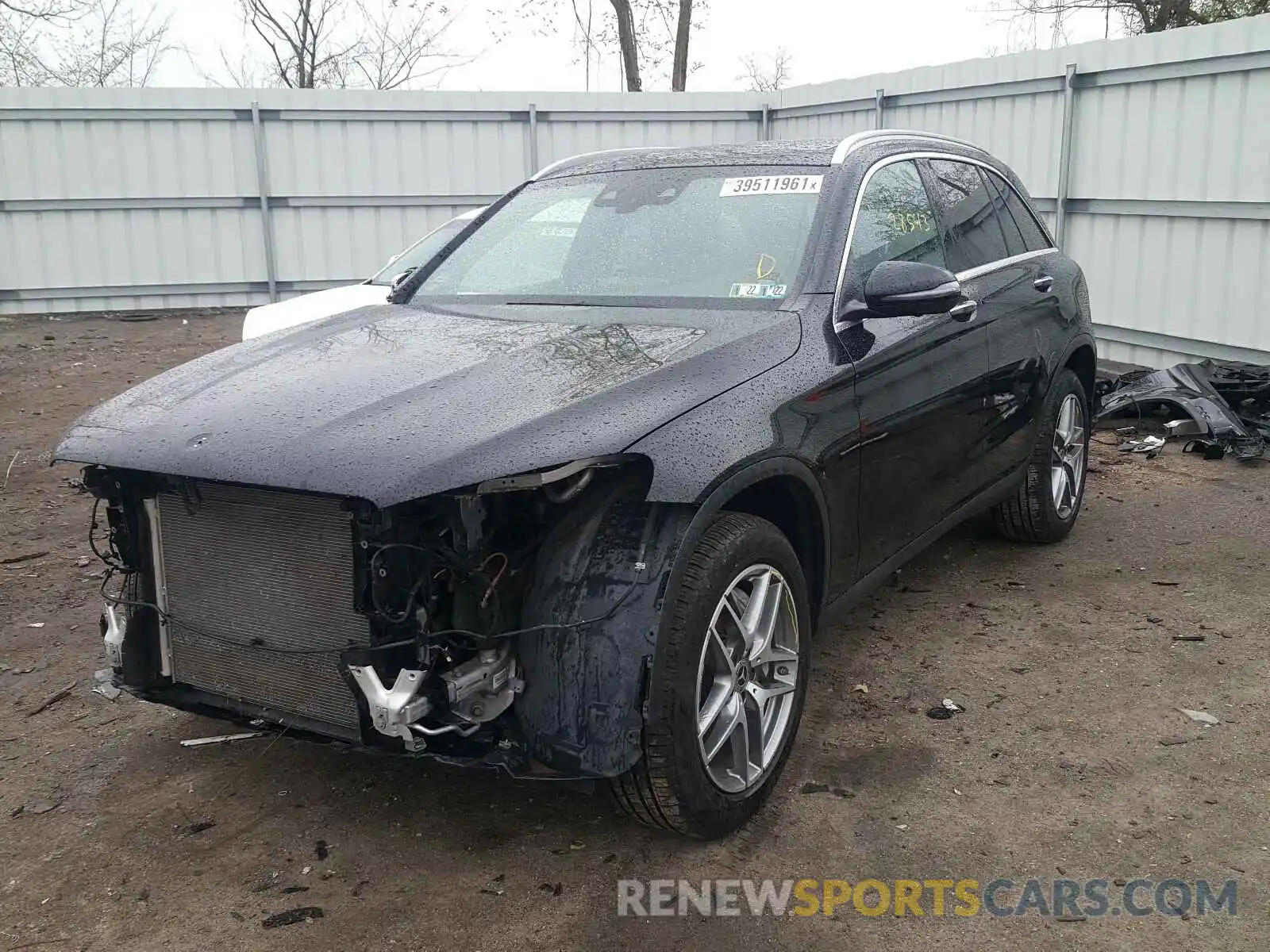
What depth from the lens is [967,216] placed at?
4727 millimetres

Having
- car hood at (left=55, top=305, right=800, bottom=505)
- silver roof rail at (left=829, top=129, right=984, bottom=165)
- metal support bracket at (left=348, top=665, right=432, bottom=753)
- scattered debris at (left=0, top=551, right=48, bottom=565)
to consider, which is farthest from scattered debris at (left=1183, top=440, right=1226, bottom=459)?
scattered debris at (left=0, top=551, right=48, bottom=565)

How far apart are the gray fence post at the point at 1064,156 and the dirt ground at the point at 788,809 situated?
603 centimetres

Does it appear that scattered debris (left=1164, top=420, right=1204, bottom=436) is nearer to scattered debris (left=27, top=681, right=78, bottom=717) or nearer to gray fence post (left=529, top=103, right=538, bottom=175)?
scattered debris (left=27, top=681, right=78, bottom=717)

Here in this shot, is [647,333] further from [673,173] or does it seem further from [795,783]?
[795,783]

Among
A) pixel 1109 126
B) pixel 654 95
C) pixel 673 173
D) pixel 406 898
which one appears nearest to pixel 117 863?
pixel 406 898

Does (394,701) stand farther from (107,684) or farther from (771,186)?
(771,186)

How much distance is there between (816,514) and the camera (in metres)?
3.40

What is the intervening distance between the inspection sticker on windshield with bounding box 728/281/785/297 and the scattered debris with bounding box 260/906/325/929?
2157mm

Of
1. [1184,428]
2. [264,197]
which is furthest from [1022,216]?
[264,197]

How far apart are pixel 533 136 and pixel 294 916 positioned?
41.8 feet

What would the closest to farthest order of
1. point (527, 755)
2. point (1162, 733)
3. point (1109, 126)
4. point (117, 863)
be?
point (527, 755)
point (117, 863)
point (1162, 733)
point (1109, 126)

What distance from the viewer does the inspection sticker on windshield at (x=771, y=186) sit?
→ 3930 millimetres

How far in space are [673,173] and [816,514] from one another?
155 cm

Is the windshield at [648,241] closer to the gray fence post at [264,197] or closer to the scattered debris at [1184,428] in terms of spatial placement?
the scattered debris at [1184,428]
